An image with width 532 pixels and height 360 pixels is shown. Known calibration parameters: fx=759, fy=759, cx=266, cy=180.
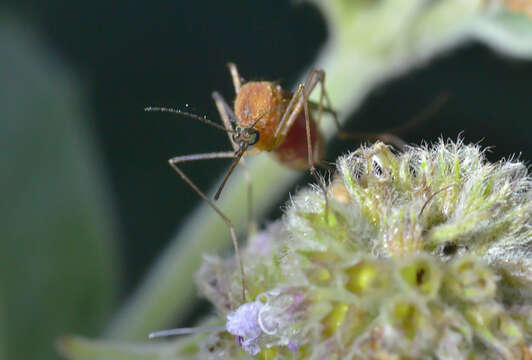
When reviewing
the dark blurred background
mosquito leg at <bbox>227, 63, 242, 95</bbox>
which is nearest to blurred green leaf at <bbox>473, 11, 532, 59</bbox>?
the dark blurred background

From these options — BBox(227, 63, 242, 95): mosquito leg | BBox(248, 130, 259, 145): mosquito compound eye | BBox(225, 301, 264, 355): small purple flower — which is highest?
BBox(227, 63, 242, 95): mosquito leg

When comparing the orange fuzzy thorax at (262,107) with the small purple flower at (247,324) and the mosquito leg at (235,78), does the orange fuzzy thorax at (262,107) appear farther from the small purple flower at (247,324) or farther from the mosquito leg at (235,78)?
the small purple flower at (247,324)

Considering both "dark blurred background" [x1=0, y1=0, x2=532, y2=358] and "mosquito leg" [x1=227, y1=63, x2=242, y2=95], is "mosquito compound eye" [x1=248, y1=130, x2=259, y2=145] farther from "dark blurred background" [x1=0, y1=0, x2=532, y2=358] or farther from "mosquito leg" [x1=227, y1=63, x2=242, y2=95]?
"dark blurred background" [x1=0, y1=0, x2=532, y2=358]

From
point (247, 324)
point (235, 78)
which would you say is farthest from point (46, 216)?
point (247, 324)

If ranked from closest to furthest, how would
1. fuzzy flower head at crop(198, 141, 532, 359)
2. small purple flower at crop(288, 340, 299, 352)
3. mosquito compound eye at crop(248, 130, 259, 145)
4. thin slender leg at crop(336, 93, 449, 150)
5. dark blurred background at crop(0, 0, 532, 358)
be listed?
fuzzy flower head at crop(198, 141, 532, 359), small purple flower at crop(288, 340, 299, 352), mosquito compound eye at crop(248, 130, 259, 145), thin slender leg at crop(336, 93, 449, 150), dark blurred background at crop(0, 0, 532, 358)

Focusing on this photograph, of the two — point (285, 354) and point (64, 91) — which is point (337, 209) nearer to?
point (285, 354)

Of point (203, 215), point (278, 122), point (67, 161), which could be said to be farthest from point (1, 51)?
point (278, 122)

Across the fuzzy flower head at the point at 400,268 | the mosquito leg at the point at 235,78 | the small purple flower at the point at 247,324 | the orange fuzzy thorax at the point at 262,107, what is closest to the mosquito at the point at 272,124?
the orange fuzzy thorax at the point at 262,107
